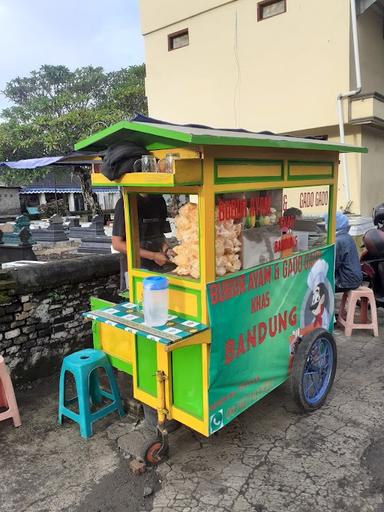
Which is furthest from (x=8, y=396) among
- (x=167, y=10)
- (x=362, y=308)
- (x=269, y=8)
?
(x=167, y=10)

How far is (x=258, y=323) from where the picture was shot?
2.88 metres

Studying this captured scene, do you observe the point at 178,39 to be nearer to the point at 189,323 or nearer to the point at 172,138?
the point at 172,138

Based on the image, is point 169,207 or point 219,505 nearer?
point 219,505

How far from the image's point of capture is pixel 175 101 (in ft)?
35.9

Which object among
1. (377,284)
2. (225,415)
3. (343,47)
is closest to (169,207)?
(225,415)

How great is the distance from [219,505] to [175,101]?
33.7ft

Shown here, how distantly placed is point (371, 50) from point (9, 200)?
12645mm

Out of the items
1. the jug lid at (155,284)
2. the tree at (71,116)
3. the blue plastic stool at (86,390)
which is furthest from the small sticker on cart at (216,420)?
the tree at (71,116)

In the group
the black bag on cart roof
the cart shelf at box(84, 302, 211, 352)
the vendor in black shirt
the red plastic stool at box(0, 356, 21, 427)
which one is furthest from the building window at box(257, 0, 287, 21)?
the red plastic stool at box(0, 356, 21, 427)

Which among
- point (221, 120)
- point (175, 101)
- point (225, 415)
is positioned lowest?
point (225, 415)

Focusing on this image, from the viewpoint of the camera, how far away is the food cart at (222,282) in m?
2.41

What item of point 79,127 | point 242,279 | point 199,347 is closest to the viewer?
point 199,347

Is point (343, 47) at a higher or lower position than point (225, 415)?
higher

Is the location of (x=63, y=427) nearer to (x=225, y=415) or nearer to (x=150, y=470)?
(x=150, y=470)
